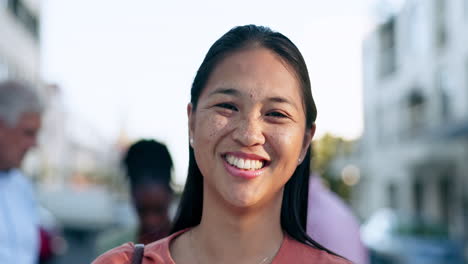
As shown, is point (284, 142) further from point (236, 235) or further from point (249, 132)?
point (236, 235)

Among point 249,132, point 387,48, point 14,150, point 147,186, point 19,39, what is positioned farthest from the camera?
point 387,48

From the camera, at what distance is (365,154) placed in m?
35.6

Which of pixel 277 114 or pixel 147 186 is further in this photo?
pixel 147 186

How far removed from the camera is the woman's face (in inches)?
68.9

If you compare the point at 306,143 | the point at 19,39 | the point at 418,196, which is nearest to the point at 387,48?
the point at 418,196

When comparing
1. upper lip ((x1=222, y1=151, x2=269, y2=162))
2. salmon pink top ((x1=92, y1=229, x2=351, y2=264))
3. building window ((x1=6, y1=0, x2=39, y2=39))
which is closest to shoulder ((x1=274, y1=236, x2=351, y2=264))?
salmon pink top ((x1=92, y1=229, x2=351, y2=264))

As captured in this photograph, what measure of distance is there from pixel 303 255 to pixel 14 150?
2297mm

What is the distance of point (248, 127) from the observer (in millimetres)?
1743

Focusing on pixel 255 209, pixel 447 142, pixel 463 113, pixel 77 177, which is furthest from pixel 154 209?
pixel 77 177

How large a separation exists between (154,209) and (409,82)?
88.6 feet

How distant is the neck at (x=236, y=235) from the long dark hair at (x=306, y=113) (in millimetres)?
97

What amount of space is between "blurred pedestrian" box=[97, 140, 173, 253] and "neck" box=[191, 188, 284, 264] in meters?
2.02

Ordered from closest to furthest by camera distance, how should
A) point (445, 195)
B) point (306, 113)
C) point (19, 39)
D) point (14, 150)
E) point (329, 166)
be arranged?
point (306, 113)
point (14, 150)
point (445, 195)
point (19, 39)
point (329, 166)

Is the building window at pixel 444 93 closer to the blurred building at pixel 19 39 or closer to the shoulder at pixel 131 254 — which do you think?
the blurred building at pixel 19 39
